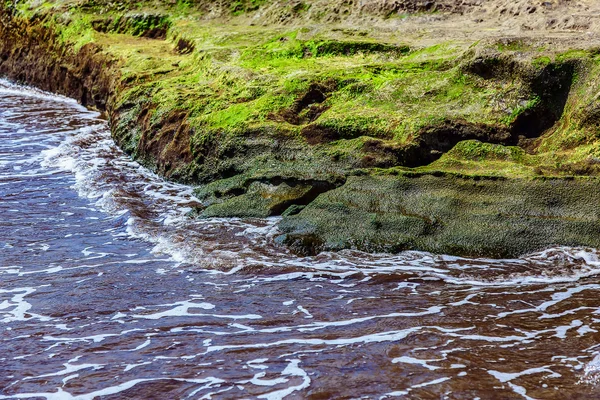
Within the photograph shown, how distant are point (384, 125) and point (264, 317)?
11.7 feet

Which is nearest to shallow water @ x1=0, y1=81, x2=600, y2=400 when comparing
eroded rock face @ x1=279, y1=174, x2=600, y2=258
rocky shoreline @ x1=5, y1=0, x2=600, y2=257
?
eroded rock face @ x1=279, y1=174, x2=600, y2=258

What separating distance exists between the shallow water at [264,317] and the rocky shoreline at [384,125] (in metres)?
0.37

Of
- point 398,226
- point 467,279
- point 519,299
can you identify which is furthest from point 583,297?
point 398,226

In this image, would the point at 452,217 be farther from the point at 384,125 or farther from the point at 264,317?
the point at 264,317

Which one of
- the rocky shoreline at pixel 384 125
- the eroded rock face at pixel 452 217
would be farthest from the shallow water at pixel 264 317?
the rocky shoreline at pixel 384 125

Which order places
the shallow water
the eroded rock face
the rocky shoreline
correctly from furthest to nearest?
the rocky shoreline → the eroded rock face → the shallow water

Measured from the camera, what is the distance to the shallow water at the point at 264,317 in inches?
186

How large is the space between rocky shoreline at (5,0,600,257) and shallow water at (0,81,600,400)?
37 cm

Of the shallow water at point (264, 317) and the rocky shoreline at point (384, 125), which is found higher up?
the rocky shoreline at point (384, 125)

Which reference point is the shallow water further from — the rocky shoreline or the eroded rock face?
the rocky shoreline

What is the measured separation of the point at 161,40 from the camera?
50.3 feet

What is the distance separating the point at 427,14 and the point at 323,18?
183 cm

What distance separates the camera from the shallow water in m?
4.71

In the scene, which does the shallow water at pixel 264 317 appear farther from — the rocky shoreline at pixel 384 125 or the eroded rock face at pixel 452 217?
the rocky shoreline at pixel 384 125
